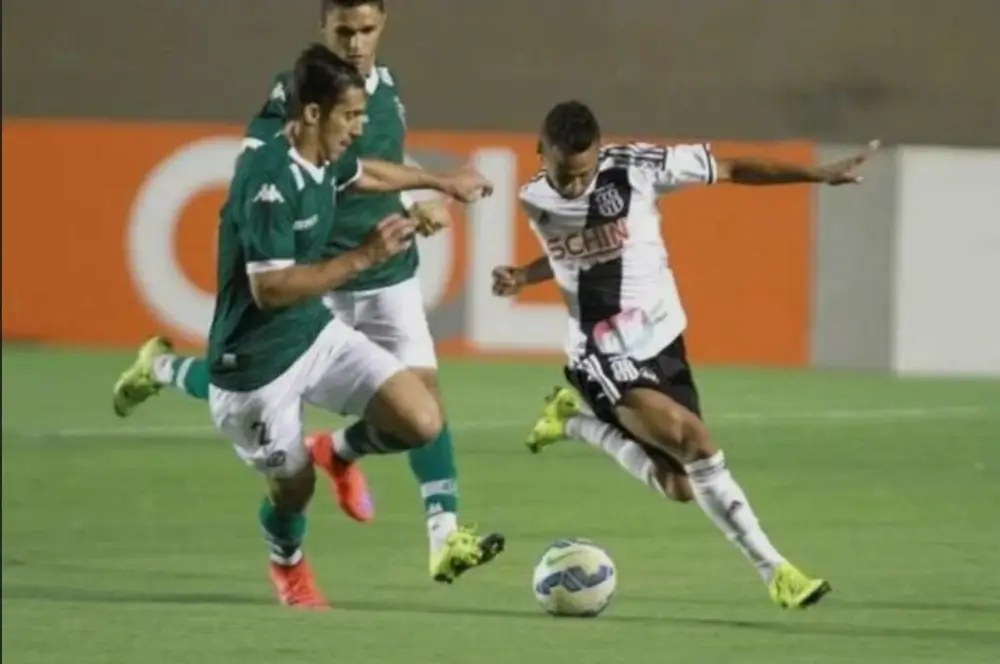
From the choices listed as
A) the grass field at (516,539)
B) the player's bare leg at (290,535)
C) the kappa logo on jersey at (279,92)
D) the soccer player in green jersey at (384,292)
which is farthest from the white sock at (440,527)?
the kappa logo on jersey at (279,92)

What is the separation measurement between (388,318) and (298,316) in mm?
955

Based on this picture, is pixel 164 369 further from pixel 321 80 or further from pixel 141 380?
pixel 321 80

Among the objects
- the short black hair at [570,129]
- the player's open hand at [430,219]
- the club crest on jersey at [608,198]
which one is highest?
the short black hair at [570,129]

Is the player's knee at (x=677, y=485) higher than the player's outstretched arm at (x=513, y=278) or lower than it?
lower

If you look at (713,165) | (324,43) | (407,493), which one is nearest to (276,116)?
(324,43)

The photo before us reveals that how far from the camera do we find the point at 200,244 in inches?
587

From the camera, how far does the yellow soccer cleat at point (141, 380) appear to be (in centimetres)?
879

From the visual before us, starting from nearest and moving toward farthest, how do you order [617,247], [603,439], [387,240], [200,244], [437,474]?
[387,240] → [437,474] → [617,247] → [603,439] → [200,244]

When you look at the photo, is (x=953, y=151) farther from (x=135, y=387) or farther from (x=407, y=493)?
(x=135, y=387)

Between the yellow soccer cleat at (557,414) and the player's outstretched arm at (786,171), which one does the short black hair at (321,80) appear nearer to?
the player's outstretched arm at (786,171)

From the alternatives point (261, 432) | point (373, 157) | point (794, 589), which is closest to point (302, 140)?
point (261, 432)

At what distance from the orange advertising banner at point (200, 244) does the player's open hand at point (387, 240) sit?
765 cm

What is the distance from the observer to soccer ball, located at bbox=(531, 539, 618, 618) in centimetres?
714

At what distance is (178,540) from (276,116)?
210 centimetres
